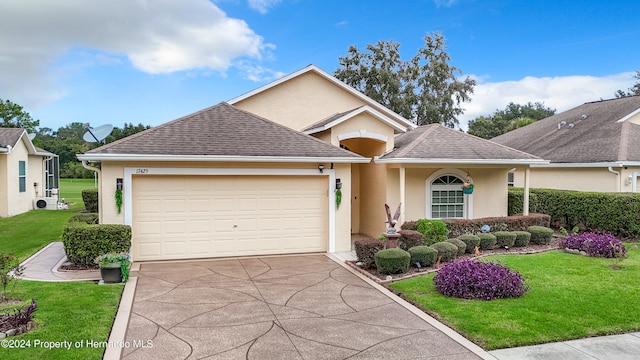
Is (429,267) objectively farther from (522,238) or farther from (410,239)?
(522,238)

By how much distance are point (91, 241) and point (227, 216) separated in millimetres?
3373

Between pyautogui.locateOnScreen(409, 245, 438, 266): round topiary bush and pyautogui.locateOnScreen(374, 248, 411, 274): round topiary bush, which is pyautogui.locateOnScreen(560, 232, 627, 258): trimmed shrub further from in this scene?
pyautogui.locateOnScreen(374, 248, 411, 274): round topiary bush

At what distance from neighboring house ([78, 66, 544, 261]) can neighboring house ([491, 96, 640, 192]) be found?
4804mm

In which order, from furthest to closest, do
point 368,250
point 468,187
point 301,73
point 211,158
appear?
point 301,73, point 468,187, point 211,158, point 368,250

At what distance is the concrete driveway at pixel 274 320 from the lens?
5.54 m

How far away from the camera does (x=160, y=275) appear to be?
31.3 ft

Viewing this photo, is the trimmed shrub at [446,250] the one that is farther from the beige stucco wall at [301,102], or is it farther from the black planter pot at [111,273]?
the beige stucco wall at [301,102]

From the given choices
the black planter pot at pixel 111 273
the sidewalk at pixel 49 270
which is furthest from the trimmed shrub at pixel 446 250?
the sidewalk at pixel 49 270

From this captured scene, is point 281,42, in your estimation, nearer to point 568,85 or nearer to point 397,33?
point 397,33

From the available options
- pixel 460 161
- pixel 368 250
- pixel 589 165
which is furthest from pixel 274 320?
pixel 589 165

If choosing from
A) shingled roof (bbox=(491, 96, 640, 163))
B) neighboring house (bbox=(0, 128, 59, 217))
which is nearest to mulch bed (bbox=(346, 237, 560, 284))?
shingled roof (bbox=(491, 96, 640, 163))

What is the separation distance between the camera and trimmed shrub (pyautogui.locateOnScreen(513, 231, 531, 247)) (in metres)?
12.7

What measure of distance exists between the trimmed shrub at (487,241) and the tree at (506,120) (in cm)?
3002

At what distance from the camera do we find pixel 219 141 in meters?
11.7
